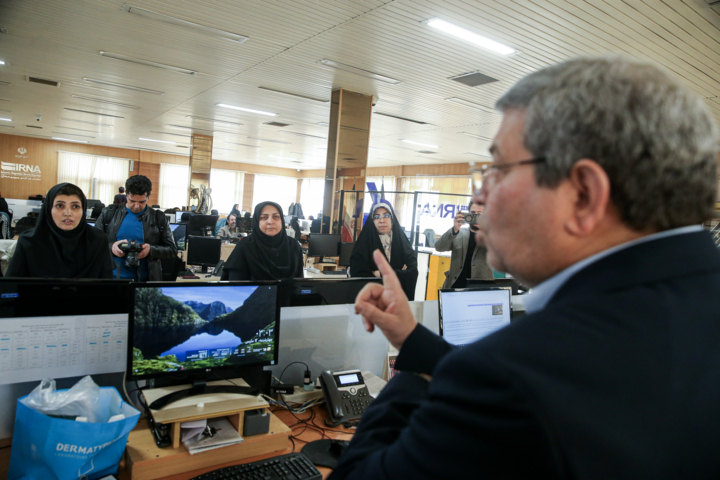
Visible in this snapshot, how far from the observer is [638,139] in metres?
0.51

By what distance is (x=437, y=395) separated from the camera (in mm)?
502

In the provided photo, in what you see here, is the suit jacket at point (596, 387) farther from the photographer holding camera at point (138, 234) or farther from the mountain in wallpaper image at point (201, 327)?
the photographer holding camera at point (138, 234)

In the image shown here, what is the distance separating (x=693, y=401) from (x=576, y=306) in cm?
15

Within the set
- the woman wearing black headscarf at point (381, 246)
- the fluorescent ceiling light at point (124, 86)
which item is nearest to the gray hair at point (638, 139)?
the woman wearing black headscarf at point (381, 246)

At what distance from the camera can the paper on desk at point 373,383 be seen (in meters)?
1.95

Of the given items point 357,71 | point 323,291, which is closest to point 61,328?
point 323,291

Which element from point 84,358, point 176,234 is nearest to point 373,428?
point 84,358

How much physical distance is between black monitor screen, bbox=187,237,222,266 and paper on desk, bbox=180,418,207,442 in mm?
4281

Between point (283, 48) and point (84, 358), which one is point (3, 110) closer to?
point (283, 48)

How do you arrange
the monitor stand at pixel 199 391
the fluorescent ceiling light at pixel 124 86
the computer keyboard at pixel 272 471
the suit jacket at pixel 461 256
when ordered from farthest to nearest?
the fluorescent ceiling light at pixel 124 86, the suit jacket at pixel 461 256, the monitor stand at pixel 199 391, the computer keyboard at pixel 272 471

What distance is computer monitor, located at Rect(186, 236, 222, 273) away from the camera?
18.3 feet

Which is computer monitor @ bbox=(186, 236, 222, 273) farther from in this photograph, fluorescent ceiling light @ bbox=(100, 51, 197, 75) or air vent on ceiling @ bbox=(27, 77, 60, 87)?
air vent on ceiling @ bbox=(27, 77, 60, 87)

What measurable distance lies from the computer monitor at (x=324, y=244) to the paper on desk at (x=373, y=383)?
4673mm

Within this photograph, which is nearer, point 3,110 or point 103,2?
point 103,2
